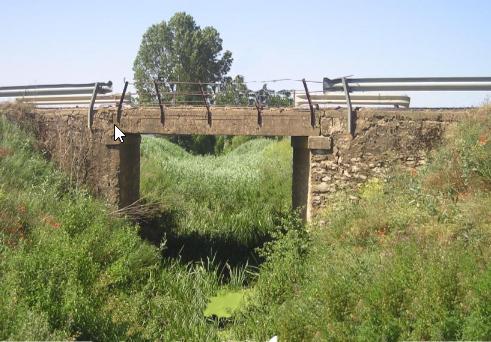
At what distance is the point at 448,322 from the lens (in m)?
7.53

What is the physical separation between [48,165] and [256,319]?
22.8 feet

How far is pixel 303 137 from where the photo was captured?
13.7 m

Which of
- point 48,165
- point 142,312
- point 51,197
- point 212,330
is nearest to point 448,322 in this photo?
point 212,330

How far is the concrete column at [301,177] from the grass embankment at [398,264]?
0.99 metres

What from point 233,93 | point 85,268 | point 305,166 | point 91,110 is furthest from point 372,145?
point 91,110

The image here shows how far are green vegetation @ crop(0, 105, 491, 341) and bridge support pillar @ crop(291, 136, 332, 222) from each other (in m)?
0.71

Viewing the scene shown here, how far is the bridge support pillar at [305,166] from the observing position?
12930mm

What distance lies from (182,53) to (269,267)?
110 ft

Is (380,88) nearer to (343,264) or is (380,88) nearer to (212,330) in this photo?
(343,264)

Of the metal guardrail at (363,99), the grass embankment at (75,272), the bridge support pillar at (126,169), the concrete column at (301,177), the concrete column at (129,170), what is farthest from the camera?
the concrete column at (129,170)

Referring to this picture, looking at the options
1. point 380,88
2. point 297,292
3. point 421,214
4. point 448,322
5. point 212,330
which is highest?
point 380,88

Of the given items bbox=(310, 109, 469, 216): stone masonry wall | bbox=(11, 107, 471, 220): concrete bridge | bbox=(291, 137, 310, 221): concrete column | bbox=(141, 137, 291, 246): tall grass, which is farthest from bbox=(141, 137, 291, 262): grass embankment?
bbox=(310, 109, 469, 216): stone masonry wall

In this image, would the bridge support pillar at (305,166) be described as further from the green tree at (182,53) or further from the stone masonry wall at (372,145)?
the green tree at (182,53)

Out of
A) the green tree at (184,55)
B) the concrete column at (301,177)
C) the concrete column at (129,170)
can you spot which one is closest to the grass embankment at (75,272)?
the concrete column at (129,170)
